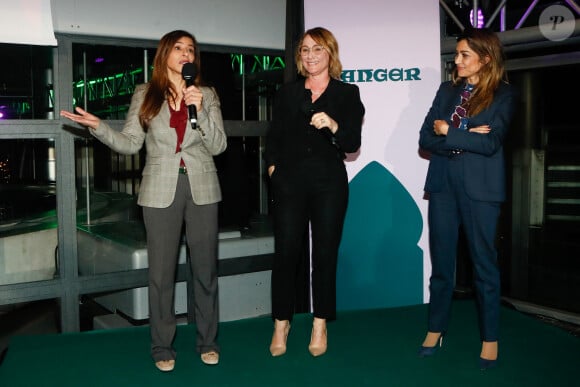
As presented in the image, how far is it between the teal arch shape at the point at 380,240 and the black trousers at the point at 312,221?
84 centimetres

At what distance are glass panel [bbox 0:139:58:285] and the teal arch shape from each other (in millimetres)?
2312

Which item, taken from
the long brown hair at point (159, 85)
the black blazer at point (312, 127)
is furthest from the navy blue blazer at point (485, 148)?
the long brown hair at point (159, 85)

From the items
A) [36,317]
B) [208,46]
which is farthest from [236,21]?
[36,317]

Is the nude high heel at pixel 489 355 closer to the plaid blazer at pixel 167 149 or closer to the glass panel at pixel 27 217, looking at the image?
the plaid blazer at pixel 167 149

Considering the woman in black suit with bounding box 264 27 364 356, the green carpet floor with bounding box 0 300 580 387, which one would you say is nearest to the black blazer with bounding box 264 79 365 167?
the woman in black suit with bounding box 264 27 364 356

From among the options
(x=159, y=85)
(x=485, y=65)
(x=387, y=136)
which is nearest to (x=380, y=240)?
(x=387, y=136)

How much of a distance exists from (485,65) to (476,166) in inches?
20.0

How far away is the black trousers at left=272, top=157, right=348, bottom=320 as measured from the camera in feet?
10.6

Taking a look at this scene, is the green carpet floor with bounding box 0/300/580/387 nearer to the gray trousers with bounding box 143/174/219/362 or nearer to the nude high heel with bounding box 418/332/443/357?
the nude high heel with bounding box 418/332/443/357

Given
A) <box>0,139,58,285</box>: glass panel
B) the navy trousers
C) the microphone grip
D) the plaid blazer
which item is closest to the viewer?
the microphone grip

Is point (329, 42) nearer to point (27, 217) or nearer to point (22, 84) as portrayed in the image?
point (22, 84)

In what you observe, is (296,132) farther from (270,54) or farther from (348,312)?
(348,312)

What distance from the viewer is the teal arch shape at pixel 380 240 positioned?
4152 millimetres

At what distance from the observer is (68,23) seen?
11.8ft
